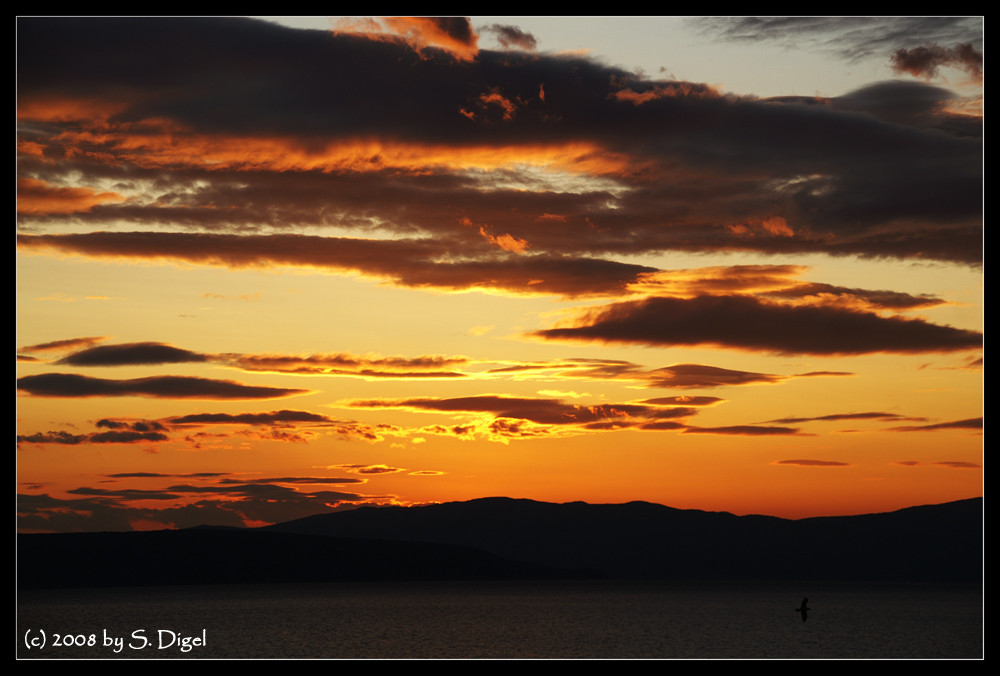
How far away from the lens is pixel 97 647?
144500 millimetres
